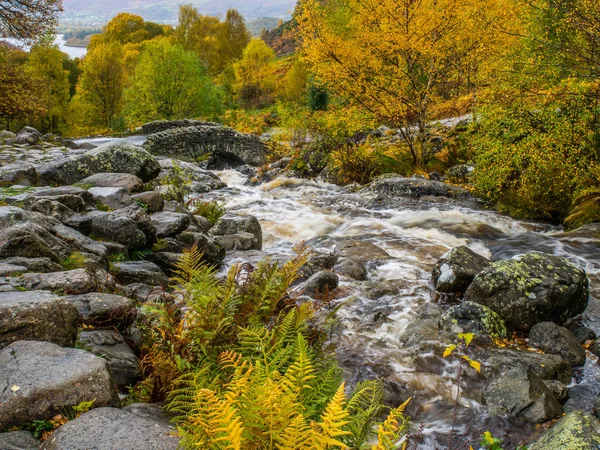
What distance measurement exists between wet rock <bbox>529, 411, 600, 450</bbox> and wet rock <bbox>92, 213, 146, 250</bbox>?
6750mm

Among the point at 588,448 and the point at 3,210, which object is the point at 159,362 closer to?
the point at 588,448

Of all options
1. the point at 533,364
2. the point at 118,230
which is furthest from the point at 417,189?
the point at 118,230

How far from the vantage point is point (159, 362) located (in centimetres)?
349

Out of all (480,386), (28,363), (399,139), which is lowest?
(480,386)

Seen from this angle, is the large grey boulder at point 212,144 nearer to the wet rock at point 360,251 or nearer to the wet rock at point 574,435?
the wet rock at point 360,251

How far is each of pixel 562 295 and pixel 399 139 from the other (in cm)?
1654

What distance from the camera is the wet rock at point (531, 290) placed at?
21.2 feet

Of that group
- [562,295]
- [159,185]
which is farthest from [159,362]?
[159,185]

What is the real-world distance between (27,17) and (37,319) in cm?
1692

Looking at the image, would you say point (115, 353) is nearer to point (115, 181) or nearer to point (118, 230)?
point (118, 230)

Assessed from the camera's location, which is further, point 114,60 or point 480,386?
point 114,60

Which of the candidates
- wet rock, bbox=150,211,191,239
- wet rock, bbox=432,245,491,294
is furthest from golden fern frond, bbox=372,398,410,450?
wet rock, bbox=150,211,191,239

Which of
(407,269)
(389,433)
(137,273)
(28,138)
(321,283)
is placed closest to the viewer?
(389,433)

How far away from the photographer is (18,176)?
10.8 m
